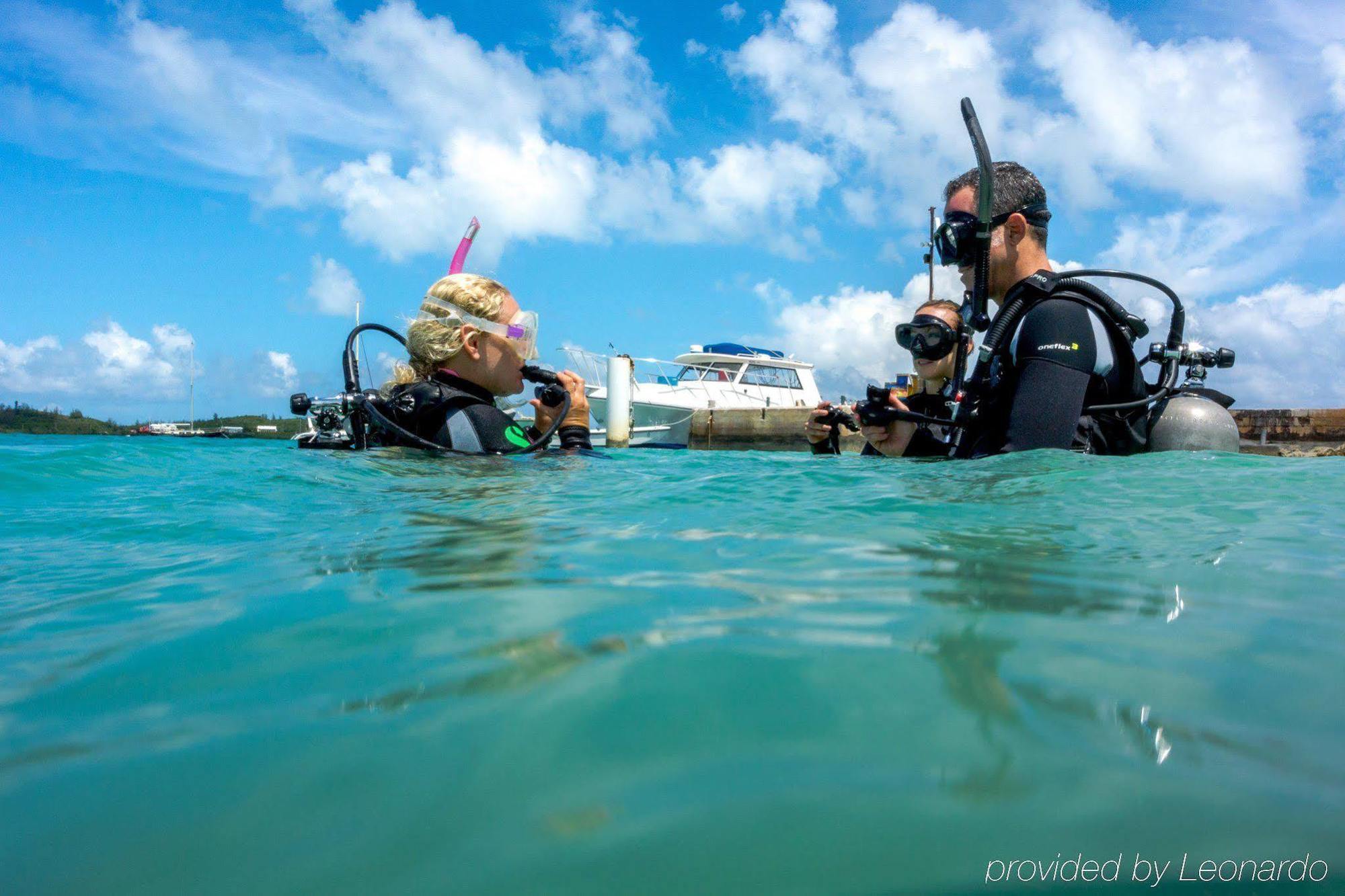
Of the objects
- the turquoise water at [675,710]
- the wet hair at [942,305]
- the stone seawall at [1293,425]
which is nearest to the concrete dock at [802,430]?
the stone seawall at [1293,425]

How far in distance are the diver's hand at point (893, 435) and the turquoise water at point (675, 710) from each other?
8.11 feet

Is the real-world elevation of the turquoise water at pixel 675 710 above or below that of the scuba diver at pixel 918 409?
below

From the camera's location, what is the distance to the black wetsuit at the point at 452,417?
4.55 m

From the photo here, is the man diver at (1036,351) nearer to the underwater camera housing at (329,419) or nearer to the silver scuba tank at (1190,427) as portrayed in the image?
the silver scuba tank at (1190,427)

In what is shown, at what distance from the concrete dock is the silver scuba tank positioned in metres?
7.92

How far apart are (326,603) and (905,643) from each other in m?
1.17

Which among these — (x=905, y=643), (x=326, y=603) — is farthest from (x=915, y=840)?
(x=326, y=603)

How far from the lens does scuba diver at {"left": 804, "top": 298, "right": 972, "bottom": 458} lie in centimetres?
427

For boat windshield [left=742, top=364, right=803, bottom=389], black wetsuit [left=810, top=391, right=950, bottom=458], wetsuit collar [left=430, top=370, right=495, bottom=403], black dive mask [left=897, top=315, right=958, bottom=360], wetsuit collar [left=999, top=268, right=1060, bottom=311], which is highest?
boat windshield [left=742, top=364, right=803, bottom=389]

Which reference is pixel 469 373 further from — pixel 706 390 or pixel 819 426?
pixel 706 390

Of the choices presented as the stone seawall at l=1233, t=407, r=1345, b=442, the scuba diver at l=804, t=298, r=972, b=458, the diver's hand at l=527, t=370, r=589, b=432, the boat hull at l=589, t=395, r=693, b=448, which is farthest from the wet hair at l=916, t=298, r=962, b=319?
the boat hull at l=589, t=395, r=693, b=448

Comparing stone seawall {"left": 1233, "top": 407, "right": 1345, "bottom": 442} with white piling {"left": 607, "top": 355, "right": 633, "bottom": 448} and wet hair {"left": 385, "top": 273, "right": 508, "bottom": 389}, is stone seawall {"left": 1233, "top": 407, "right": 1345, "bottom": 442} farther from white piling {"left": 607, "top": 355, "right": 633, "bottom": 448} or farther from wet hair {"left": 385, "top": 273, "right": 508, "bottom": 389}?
wet hair {"left": 385, "top": 273, "right": 508, "bottom": 389}

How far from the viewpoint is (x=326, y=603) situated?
155 cm

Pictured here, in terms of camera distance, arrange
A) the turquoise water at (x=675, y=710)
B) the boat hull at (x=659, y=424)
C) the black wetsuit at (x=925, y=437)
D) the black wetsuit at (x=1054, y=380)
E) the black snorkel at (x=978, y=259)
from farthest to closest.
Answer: the boat hull at (x=659, y=424) < the black wetsuit at (x=925, y=437) < the black snorkel at (x=978, y=259) < the black wetsuit at (x=1054, y=380) < the turquoise water at (x=675, y=710)
